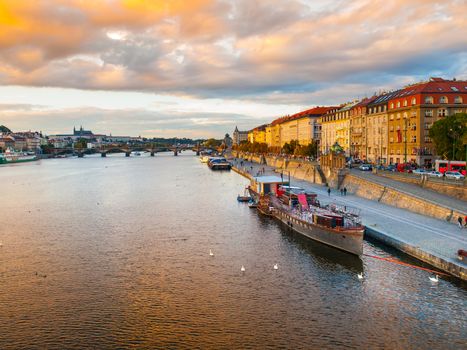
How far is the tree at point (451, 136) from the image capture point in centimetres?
6006

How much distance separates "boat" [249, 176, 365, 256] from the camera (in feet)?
106

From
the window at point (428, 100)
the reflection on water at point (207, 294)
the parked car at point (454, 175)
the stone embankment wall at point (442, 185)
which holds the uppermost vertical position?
the window at point (428, 100)

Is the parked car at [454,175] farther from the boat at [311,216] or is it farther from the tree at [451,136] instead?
the boat at [311,216]

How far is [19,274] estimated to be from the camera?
2883 centimetres

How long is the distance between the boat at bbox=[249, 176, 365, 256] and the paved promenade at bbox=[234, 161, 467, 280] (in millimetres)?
1630

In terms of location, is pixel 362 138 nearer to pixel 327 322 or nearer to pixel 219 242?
pixel 219 242

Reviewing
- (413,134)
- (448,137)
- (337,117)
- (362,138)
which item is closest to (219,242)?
(448,137)

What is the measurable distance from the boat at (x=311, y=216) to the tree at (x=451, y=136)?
70.5 feet

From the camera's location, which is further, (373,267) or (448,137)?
(448,137)

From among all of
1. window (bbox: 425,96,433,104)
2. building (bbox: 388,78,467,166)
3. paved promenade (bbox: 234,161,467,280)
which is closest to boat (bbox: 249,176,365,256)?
paved promenade (bbox: 234,161,467,280)

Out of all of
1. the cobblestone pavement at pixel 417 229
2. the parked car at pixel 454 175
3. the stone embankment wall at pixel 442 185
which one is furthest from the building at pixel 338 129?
the cobblestone pavement at pixel 417 229

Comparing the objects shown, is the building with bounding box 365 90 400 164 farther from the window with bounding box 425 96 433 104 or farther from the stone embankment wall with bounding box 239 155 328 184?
the stone embankment wall with bounding box 239 155 328 184

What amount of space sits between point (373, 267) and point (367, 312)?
705cm

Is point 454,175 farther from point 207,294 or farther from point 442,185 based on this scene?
point 207,294
